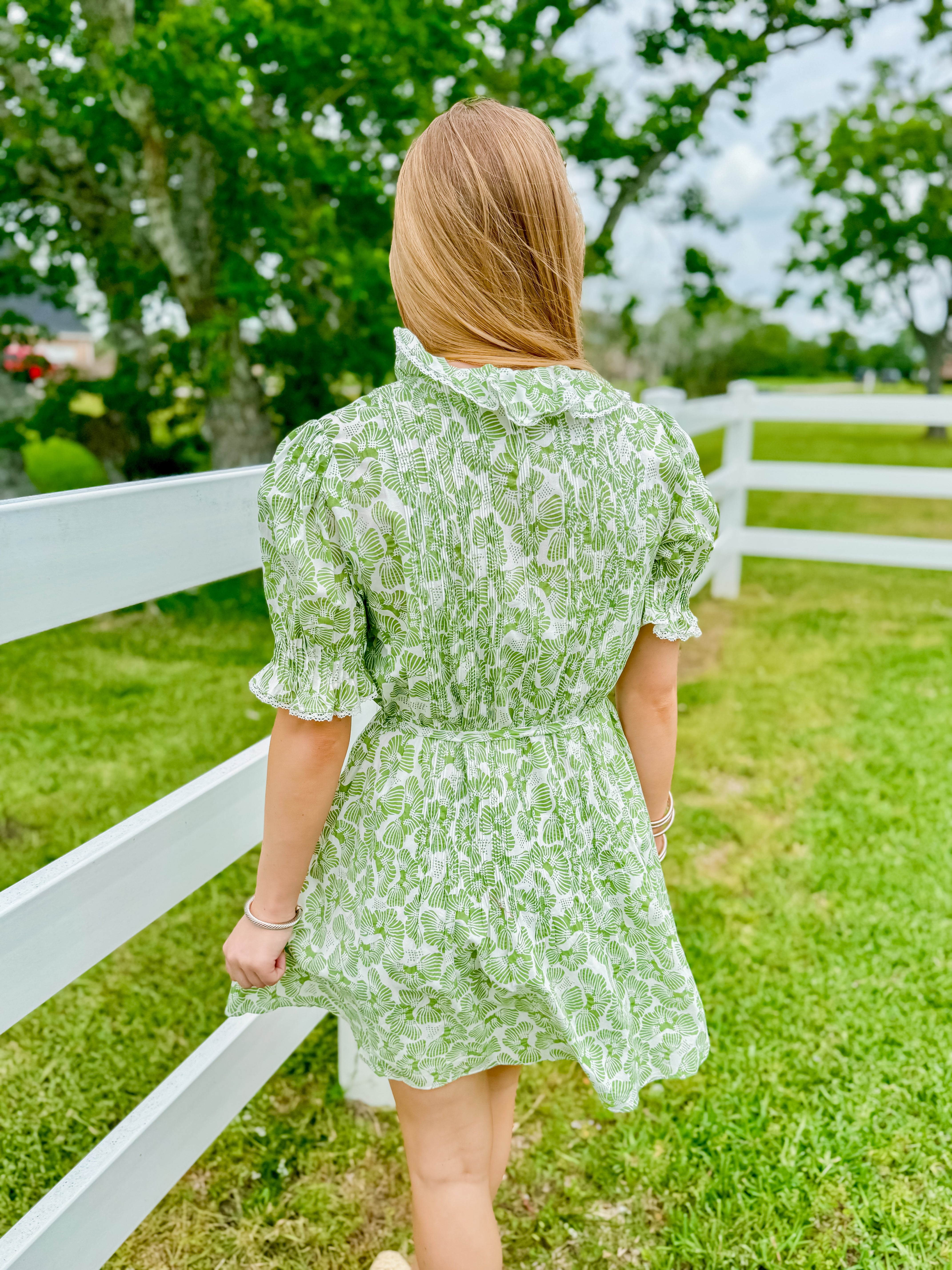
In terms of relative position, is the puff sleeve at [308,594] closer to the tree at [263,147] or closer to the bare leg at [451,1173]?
the bare leg at [451,1173]

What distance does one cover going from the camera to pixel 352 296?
5215mm

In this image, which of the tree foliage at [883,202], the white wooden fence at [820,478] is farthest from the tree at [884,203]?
the white wooden fence at [820,478]

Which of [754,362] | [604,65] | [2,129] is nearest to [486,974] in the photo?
[2,129]

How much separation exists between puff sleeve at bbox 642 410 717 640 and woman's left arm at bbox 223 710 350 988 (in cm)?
A: 52

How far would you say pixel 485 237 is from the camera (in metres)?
1.18

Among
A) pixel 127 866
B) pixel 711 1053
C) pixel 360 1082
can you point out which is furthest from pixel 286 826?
pixel 711 1053

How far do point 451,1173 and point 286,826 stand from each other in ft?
2.03

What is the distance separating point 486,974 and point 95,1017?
1.86 m

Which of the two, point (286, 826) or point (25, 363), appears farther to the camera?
point (25, 363)

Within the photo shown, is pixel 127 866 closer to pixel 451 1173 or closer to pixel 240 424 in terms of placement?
pixel 451 1173

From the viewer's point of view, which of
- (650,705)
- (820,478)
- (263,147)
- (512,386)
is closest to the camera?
(512,386)

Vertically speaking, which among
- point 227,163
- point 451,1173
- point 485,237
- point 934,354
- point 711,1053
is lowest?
point 934,354

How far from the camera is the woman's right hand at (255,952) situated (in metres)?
1.35

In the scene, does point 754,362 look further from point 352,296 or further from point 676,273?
point 352,296
